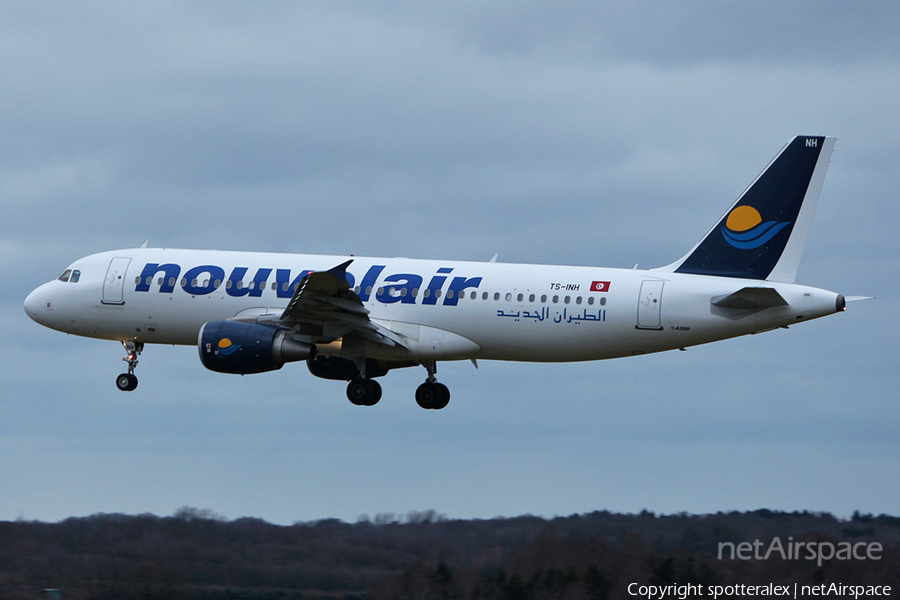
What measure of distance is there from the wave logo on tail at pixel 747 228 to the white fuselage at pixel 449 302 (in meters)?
1.56

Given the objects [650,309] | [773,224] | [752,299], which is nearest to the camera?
[752,299]

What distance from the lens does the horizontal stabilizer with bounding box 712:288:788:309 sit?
45.1 m

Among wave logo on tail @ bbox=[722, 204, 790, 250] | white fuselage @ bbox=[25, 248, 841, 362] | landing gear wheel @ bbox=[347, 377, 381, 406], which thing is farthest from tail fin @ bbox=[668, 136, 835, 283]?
landing gear wheel @ bbox=[347, 377, 381, 406]

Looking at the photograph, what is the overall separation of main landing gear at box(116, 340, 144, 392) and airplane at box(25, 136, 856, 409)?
1.37 m

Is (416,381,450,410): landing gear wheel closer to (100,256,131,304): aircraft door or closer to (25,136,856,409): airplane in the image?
(25,136,856,409): airplane

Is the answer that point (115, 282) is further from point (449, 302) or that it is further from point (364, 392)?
point (449, 302)

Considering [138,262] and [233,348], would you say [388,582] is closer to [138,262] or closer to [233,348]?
[233,348]

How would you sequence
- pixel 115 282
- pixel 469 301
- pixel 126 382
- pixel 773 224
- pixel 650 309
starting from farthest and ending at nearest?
pixel 126 382, pixel 115 282, pixel 469 301, pixel 773 224, pixel 650 309

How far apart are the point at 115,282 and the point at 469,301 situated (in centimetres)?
1382

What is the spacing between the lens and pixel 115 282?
51875 millimetres

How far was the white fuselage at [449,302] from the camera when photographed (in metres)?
46.7
